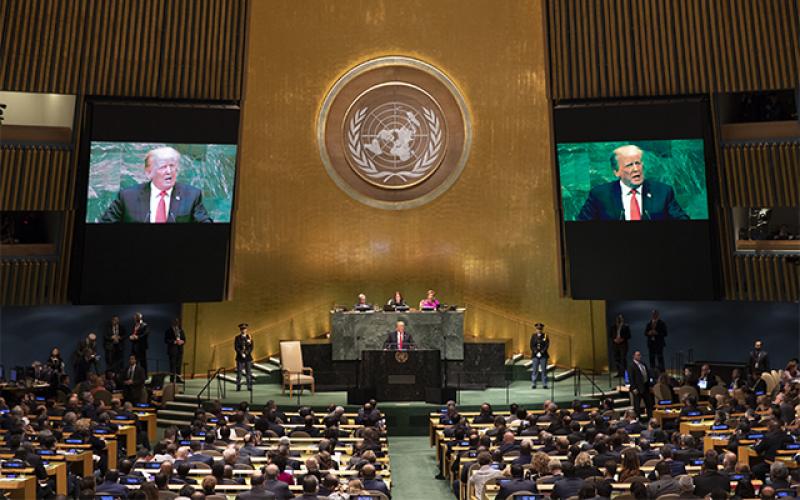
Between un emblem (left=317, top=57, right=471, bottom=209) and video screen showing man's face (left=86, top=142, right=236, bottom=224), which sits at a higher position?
un emblem (left=317, top=57, right=471, bottom=209)

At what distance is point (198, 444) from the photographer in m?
12.6

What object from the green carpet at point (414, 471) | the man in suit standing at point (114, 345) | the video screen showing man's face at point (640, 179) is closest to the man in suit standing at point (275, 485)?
the green carpet at point (414, 471)

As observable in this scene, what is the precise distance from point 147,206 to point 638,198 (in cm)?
971

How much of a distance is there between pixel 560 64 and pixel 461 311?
548 cm

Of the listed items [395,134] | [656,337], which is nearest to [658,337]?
[656,337]

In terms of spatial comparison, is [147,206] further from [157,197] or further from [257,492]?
[257,492]

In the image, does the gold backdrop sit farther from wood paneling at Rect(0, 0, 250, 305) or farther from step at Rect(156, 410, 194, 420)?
step at Rect(156, 410, 194, 420)

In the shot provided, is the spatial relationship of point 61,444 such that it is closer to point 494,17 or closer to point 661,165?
point 661,165

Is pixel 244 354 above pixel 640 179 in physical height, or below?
below

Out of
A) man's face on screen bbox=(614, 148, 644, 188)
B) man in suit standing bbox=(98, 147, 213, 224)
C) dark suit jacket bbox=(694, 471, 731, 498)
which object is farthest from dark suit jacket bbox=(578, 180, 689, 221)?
dark suit jacket bbox=(694, 471, 731, 498)

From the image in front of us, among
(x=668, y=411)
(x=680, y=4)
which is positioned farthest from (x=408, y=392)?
(x=680, y=4)

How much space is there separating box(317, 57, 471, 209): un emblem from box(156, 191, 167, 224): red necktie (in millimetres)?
4443

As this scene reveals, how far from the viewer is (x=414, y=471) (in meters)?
15.6

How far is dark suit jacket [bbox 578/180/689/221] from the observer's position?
20.3 meters
